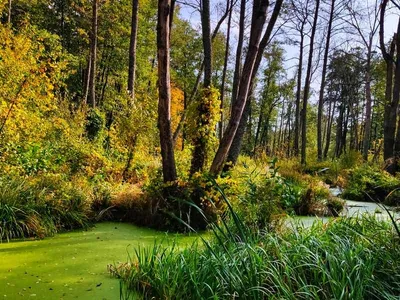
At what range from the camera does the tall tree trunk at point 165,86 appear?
4324 millimetres

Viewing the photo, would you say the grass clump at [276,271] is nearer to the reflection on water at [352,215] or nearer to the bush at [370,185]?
the reflection on water at [352,215]

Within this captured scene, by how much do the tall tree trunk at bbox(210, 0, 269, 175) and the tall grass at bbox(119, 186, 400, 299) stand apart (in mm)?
1918

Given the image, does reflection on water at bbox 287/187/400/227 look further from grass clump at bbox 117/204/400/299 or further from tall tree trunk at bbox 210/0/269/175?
tall tree trunk at bbox 210/0/269/175

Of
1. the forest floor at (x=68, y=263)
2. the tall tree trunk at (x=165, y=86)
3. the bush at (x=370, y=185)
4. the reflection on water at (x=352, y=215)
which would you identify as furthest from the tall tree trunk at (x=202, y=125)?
the bush at (x=370, y=185)

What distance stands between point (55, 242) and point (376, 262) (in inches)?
127

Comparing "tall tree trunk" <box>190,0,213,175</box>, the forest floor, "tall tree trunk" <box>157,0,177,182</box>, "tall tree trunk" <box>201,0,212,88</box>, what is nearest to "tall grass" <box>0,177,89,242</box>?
the forest floor

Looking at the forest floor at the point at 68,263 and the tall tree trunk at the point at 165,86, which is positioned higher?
the tall tree trunk at the point at 165,86

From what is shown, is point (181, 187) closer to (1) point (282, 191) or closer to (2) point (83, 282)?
(1) point (282, 191)

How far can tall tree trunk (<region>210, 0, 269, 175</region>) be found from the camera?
4.32m

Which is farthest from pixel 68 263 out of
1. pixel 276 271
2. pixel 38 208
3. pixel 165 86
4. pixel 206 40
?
pixel 206 40

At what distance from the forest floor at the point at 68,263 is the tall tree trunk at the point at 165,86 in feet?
3.20

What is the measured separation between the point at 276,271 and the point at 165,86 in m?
3.10

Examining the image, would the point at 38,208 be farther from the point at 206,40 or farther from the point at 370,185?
the point at 370,185

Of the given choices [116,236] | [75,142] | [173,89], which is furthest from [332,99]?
[116,236]
